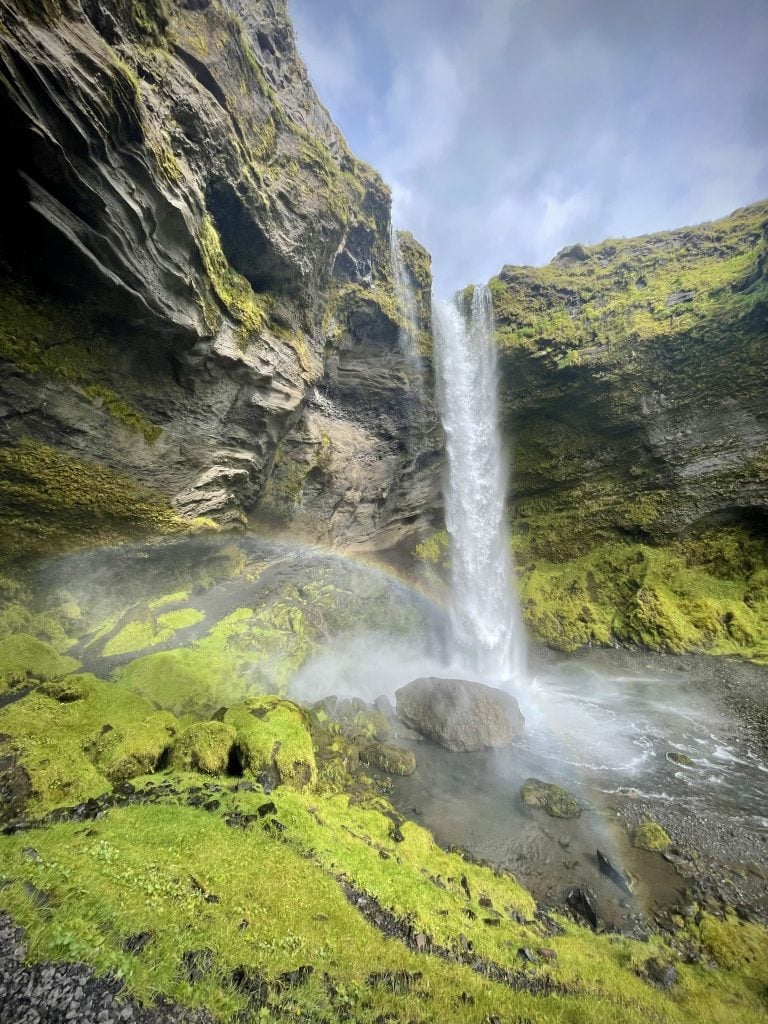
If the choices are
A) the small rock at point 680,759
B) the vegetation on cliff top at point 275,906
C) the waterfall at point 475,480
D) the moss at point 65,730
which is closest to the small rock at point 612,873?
the vegetation on cliff top at point 275,906

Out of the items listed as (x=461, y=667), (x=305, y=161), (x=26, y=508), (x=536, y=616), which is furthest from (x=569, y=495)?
(x=26, y=508)

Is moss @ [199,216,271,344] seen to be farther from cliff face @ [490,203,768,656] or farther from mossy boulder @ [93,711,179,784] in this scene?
A: cliff face @ [490,203,768,656]

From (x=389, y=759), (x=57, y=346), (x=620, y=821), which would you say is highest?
(x=57, y=346)

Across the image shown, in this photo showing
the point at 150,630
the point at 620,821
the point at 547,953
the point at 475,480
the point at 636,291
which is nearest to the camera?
the point at 547,953

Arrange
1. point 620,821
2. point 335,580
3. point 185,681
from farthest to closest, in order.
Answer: point 335,580 → point 185,681 → point 620,821

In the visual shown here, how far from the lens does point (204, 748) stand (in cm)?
1052

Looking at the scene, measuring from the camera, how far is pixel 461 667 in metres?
26.5

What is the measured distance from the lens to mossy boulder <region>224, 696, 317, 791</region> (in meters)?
10.6

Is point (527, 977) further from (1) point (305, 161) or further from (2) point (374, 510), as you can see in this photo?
(1) point (305, 161)

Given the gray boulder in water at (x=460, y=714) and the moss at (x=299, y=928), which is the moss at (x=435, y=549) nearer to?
the gray boulder in water at (x=460, y=714)

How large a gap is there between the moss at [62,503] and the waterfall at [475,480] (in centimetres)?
1997

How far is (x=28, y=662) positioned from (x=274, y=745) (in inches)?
333

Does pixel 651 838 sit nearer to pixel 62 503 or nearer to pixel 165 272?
pixel 62 503

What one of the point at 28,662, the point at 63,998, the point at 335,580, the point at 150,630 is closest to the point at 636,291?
the point at 335,580
